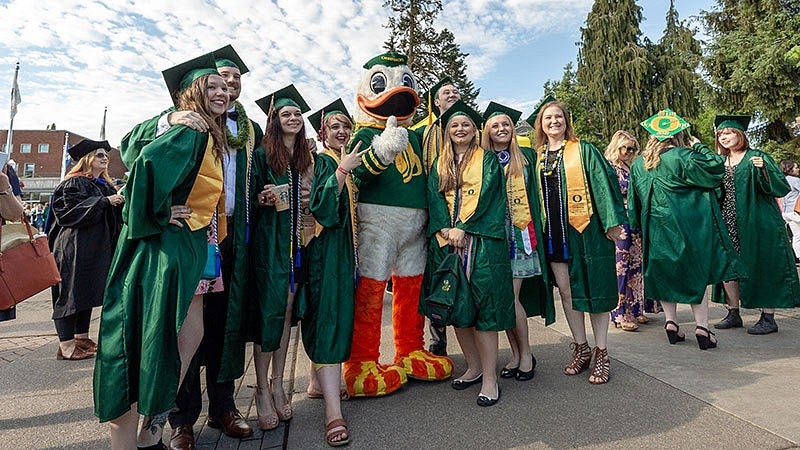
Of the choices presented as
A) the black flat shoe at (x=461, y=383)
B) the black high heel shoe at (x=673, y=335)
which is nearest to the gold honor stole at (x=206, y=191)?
the black flat shoe at (x=461, y=383)

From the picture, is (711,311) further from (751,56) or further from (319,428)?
(751,56)

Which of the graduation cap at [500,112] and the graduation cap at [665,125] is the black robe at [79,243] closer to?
the graduation cap at [500,112]

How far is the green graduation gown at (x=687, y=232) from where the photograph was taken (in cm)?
411

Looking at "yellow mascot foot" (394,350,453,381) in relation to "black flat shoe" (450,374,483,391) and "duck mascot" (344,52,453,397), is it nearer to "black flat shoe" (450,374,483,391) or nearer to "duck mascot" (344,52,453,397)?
"duck mascot" (344,52,453,397)

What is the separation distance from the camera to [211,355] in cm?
265

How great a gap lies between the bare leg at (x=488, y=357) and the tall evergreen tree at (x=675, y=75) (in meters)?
24.0

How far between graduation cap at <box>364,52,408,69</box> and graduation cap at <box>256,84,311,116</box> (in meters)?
0.90

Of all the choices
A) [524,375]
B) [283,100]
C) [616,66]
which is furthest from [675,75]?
[283,100]

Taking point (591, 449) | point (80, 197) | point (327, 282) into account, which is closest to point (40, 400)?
point (80, 197)

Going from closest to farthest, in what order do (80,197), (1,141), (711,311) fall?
(80,197), (711,311), (1,141)

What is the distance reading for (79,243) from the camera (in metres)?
4.43

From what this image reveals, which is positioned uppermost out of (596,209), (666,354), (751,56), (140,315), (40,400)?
(751,56)

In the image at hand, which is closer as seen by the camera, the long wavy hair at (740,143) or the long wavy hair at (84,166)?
the long wavy hair at (84,166)

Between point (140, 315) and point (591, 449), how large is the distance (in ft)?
7.34
